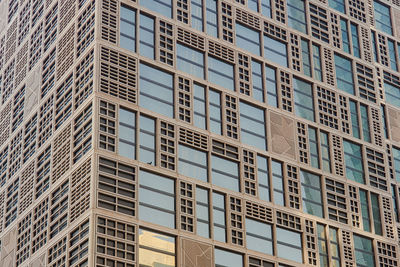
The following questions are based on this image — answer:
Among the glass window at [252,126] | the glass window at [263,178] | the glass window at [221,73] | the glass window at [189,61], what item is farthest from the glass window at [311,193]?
the glass window at [189,61]

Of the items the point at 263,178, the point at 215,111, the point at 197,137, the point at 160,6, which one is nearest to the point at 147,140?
the point at 197,137

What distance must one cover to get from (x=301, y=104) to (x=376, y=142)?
801 cm

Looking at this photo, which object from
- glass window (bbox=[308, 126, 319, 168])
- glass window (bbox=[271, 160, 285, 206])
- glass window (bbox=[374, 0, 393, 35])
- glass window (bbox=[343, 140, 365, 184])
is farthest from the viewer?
glass window (bbox=[374, 0, 393, 35])

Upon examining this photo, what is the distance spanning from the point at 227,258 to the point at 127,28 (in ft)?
59.4

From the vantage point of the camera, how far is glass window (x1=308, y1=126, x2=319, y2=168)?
7382 centimetres

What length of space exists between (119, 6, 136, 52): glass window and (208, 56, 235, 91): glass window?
264 inches

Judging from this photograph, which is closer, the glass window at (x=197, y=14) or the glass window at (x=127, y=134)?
the glass window at (x=127, y=134)

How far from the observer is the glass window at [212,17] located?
7338 cm

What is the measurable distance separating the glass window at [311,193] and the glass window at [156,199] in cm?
1216

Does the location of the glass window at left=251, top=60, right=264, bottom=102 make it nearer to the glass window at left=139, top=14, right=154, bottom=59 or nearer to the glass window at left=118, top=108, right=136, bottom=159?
the glass window at left=139, top=14, right=154, bottom=59

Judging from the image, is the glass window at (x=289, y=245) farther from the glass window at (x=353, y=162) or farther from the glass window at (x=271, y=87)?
the glass window at (x=271, y=87)

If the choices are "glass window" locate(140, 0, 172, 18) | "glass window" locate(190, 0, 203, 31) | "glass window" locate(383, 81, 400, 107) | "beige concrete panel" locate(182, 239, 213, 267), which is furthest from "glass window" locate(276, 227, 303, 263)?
"glass window" locate(383, 81, 400, 107)

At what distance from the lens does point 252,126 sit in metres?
71.4

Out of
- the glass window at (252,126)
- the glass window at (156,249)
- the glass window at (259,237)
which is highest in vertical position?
the glass window at (252,126)
